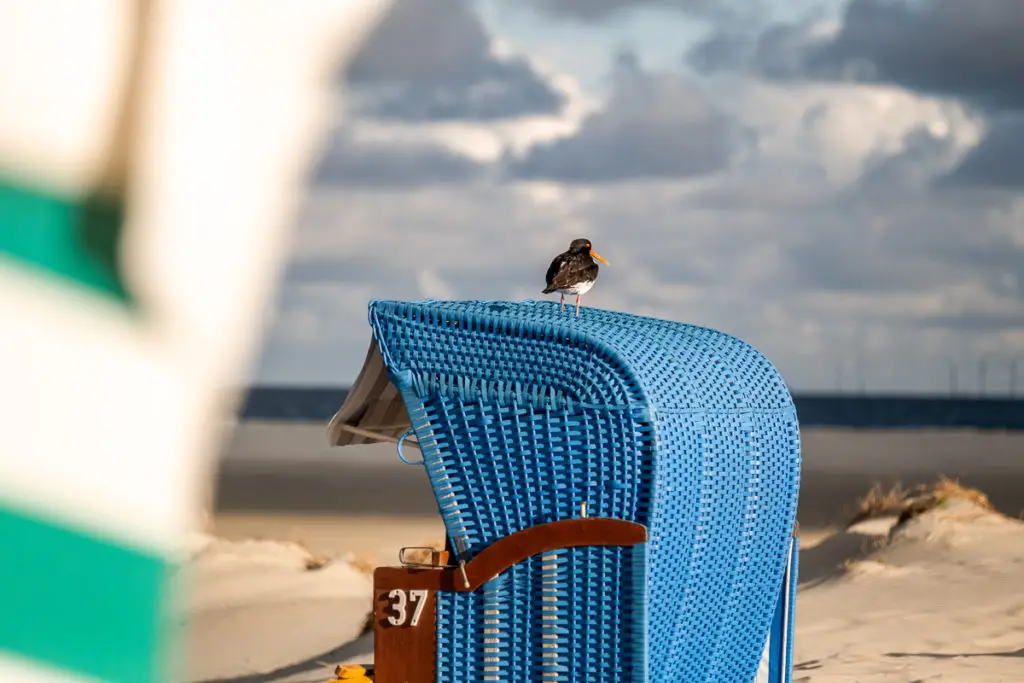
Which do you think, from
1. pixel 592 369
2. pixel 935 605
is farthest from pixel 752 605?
pixel 935 605

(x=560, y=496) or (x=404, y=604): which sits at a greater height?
(x=560, y=496)

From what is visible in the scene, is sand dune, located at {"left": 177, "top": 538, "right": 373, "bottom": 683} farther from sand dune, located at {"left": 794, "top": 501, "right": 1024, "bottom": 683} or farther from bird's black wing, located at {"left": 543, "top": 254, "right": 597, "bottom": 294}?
bird's black wing, located at {"left": 543, "top": 254, "right": 597, "bottom": 294}

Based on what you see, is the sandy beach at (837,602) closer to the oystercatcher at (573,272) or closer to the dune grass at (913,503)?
the dune grass at (913,503)

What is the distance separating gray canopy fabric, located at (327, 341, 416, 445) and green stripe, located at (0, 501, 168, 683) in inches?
112

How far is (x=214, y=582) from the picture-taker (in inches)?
367

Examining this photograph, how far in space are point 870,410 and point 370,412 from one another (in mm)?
56210

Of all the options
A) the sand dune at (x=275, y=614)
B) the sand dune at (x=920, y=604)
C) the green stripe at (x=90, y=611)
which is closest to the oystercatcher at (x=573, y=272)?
the green stripe at (x=90, y=611)

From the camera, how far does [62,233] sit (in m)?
0.70

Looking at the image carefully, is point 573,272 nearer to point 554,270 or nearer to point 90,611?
point 554,270

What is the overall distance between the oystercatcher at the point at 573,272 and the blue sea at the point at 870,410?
43.7 metres

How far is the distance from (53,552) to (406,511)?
53.5 feet

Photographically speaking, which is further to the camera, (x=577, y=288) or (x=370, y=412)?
(x=370, y=412)

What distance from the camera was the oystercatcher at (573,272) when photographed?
3744 mm

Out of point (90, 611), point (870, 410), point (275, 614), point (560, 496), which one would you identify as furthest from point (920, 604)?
point (870, 410)
